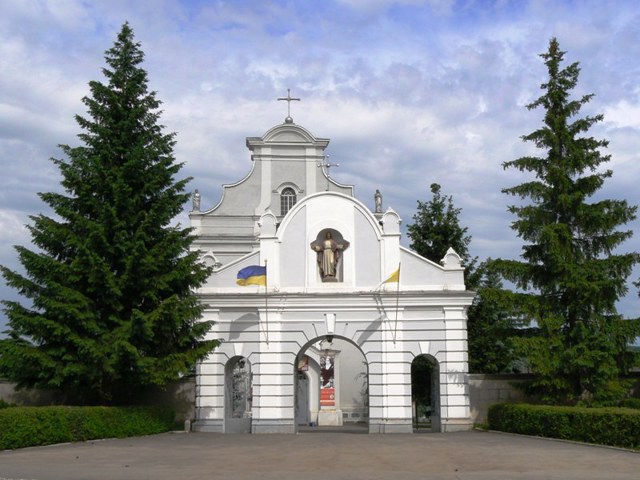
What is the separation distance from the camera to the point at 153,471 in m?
→ 15.4

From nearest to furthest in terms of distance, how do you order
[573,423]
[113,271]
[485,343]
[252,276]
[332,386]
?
[573,423]
[113,271]
[252,276]
[485,343]
[332,386]

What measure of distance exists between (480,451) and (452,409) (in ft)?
30.0

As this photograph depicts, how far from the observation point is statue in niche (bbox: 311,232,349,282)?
29.7 meters

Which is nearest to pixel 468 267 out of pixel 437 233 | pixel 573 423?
pixel 437 233

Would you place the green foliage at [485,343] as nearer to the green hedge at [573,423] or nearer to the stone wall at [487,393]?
the stone wall at [487,393]

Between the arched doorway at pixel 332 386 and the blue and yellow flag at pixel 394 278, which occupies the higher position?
the blue and yellow flag at pixel 394 278

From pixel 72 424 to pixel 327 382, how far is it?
20.0m

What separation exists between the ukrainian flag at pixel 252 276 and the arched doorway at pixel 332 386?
11484mm

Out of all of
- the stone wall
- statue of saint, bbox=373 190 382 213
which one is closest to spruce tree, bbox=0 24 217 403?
the stone wall

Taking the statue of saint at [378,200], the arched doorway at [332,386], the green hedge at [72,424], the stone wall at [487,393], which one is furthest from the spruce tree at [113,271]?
the statue of saint at [378,200]

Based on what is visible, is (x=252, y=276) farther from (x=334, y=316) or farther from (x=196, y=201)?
(x=196, y=201)

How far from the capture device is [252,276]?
95.5 feet

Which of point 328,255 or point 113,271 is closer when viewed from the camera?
point 113,271

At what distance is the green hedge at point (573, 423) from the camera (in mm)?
20328
